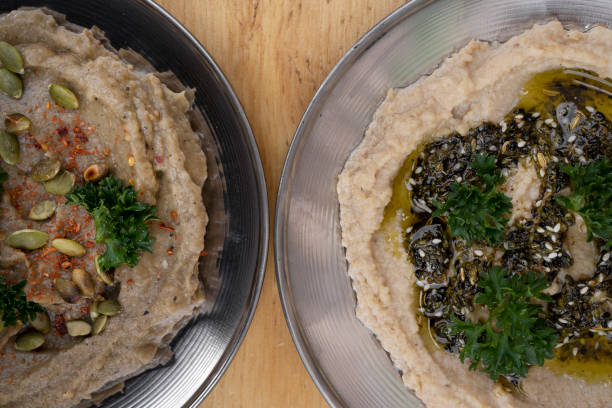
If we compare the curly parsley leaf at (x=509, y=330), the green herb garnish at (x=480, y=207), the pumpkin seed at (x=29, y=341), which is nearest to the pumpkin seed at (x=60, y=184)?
the pumpkin seed at (x=29, y=341)

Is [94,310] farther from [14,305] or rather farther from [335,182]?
[335,182]

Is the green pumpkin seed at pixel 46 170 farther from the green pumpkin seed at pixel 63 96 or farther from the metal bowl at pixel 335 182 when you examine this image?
the metal bowl at pixel 335 182

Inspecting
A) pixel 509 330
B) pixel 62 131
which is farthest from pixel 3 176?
pixel 509 330

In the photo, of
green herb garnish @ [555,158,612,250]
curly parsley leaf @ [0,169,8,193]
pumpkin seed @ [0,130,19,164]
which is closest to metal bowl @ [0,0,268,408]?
pumpkin seed @ [0,130,19,164]

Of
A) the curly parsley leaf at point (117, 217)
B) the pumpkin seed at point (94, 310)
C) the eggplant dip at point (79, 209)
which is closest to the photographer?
the curly parsley leaf at point (117, 217)

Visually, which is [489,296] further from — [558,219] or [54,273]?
[54,273]

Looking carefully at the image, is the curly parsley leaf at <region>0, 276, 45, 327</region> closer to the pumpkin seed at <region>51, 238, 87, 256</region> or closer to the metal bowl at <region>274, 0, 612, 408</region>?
the pumpkin seed at <region>51, 238, 87, 256</region>

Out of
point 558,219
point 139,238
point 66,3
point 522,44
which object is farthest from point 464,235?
point 66,3
